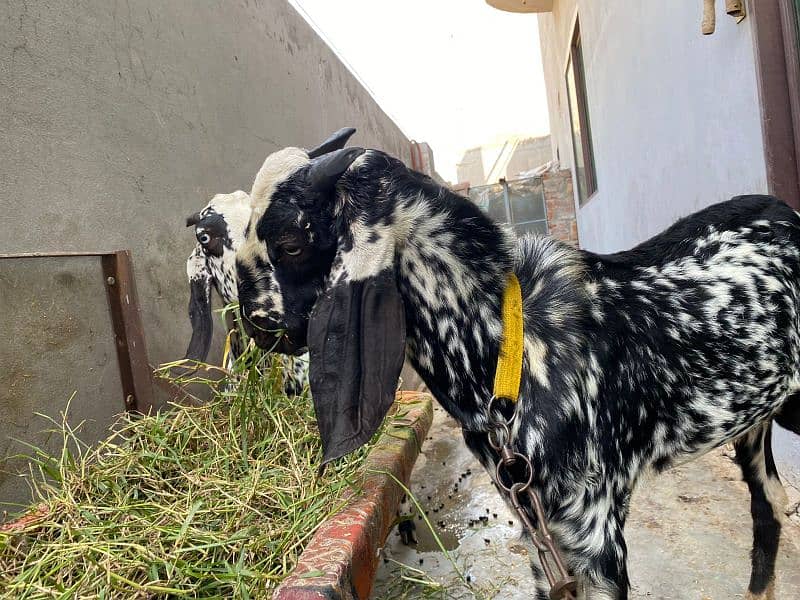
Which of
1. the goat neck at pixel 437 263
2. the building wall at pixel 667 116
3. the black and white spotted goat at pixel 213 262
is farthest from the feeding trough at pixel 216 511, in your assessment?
A: the building wall at pixel 667 116

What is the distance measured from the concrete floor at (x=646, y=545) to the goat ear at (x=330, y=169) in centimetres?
134

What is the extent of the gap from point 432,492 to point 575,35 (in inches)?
294

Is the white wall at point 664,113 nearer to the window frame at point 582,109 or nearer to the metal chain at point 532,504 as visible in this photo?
the window frame at point 582,109

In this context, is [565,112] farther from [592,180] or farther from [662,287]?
[662,287]

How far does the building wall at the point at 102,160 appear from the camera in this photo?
2.35 m

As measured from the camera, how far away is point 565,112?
11.0m

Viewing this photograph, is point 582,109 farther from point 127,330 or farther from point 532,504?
point 532,504

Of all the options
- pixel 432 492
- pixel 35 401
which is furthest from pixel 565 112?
pixel 35 401

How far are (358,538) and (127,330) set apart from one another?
165cm

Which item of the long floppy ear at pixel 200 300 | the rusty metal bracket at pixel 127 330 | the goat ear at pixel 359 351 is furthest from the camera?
the long floppy ear at pixel 200 300

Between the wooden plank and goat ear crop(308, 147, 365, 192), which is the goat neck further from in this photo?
the wooden plank

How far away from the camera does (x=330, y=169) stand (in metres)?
1.57

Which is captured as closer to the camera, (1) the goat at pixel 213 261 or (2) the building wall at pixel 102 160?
(2) the building wall at pixel 102 160

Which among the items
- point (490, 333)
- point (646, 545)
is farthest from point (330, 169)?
point (646, 545)
